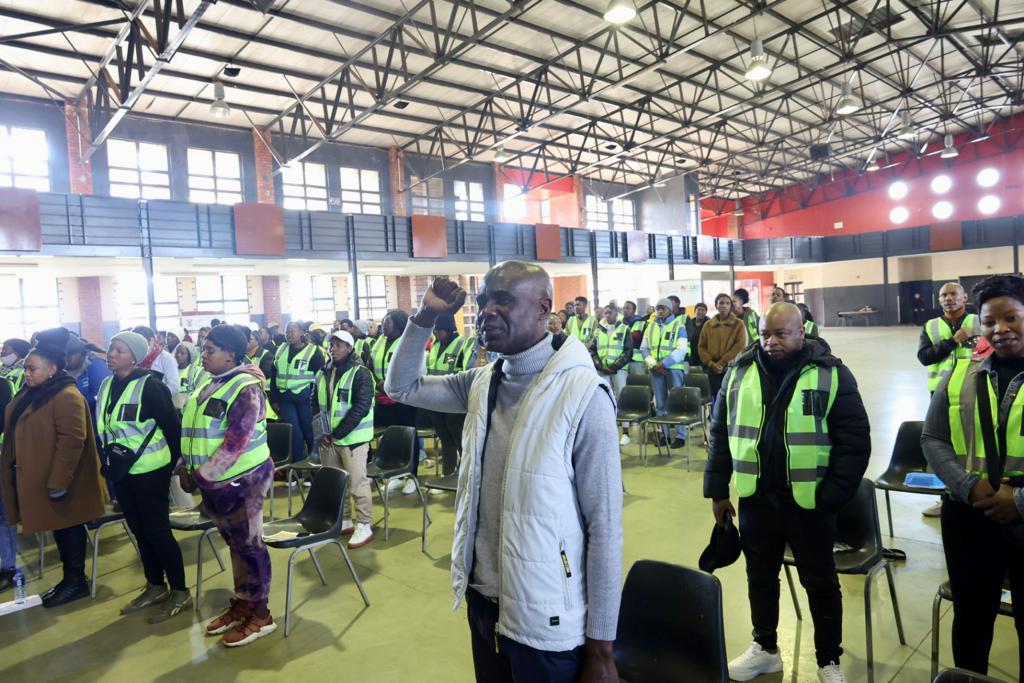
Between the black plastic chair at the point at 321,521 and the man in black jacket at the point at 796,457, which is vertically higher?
the man in black jacket at the point at 796,457

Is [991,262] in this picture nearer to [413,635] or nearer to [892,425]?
[892,425]

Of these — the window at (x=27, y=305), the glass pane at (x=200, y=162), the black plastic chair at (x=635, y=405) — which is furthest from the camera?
the glass pane at (x=200, y=162)

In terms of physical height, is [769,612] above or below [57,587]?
above

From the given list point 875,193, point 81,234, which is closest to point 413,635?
point 81,234

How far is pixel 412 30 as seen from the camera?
11.4 meters

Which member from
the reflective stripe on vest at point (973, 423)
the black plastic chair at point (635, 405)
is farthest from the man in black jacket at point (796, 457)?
the black plastic chair at point (635, 405)

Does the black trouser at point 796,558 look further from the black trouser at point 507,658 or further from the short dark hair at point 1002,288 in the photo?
the black trouser at point 507,658

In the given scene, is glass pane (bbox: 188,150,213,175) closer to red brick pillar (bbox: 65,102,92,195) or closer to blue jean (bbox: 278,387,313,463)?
red brick pillar (bbox: 65,102,92,195)

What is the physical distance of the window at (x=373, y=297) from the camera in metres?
19.2

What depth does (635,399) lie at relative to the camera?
650 centimetres

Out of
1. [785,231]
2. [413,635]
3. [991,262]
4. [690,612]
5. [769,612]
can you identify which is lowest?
[413,635]

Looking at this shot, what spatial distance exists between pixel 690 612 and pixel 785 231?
3079 cm

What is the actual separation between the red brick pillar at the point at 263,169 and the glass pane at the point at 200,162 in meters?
1.16

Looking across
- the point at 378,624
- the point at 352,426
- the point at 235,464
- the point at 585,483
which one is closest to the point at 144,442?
the point at 235,464
